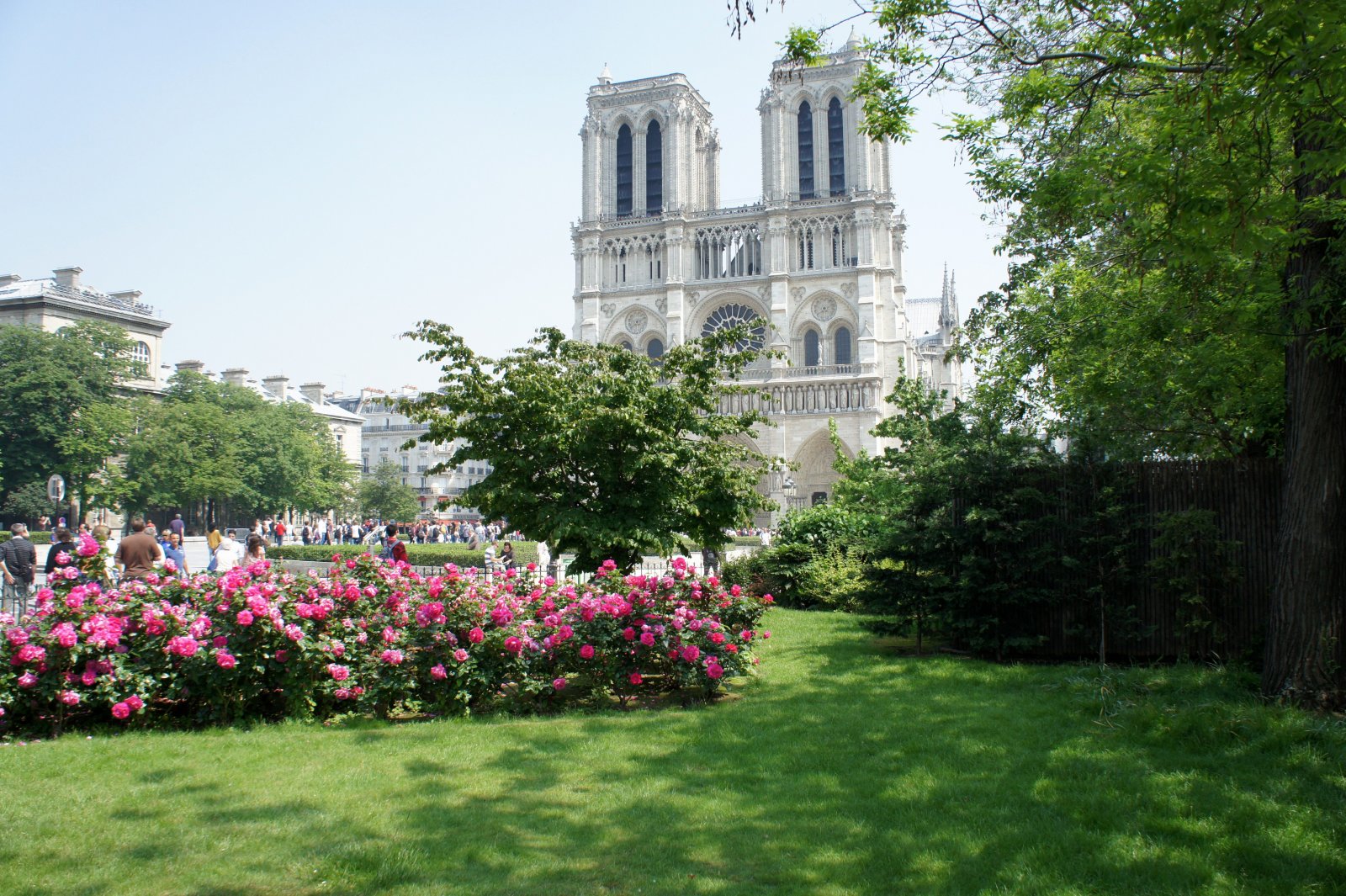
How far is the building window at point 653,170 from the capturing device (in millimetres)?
54372

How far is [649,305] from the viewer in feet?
176

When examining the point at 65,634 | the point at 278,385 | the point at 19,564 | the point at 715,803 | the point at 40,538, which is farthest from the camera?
the point at 278,385

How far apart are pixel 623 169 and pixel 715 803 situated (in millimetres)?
53055

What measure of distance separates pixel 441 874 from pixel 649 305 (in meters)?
50.3

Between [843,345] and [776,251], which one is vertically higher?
[776,251]

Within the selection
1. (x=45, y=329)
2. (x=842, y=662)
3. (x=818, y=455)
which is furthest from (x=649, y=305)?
(x=842, y=662)

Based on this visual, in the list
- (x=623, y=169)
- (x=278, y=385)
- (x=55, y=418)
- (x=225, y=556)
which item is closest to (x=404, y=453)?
(x=278, y=385)

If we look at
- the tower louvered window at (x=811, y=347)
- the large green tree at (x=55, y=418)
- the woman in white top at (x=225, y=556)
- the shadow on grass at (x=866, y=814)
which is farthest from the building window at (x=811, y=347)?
the shadow on grass at (x=866, y=814)

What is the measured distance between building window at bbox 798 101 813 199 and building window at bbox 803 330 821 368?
7715 mm

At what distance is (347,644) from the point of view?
24.2 ft

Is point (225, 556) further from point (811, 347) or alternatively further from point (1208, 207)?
point (811, 347)

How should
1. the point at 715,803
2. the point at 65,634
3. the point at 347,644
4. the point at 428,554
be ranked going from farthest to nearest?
the point at 428,554, the point at 347,644, the point at 65,634, the point at 715,803

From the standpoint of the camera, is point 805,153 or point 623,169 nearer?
point 805,153

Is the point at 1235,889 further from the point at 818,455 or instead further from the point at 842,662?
the point at 818,455
